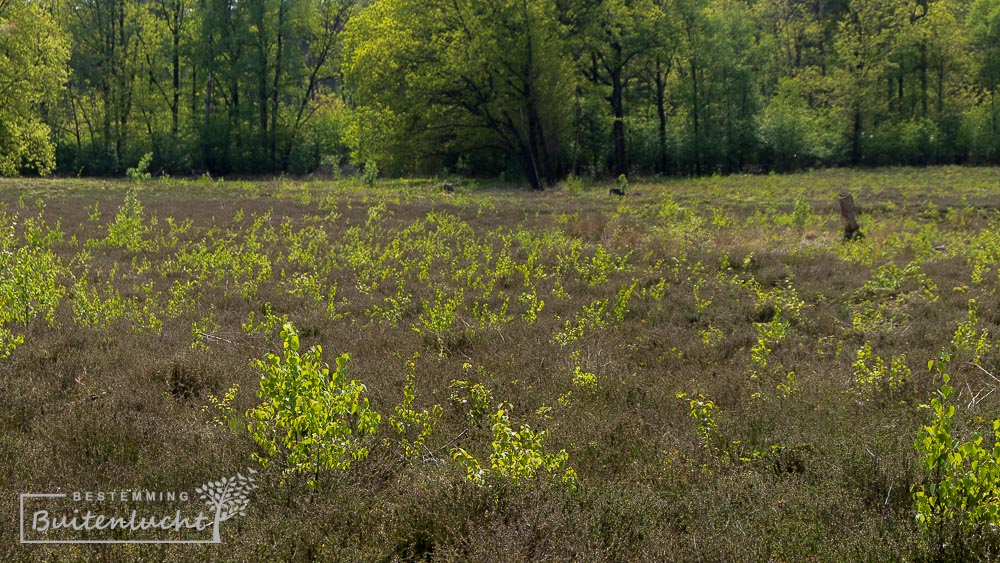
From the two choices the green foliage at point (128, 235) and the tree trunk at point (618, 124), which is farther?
the tree trunk at point (618, 124)

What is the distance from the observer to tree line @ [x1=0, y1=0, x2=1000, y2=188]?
110ft

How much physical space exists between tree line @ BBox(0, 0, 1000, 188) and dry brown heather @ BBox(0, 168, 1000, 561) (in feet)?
65.5

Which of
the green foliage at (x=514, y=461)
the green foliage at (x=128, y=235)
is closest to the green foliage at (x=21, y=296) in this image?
the green foliage at (x=514, y=461)

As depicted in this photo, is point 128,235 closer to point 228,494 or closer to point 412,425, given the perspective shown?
point 412,425

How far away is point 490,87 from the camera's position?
3319cm

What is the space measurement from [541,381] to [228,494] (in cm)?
297

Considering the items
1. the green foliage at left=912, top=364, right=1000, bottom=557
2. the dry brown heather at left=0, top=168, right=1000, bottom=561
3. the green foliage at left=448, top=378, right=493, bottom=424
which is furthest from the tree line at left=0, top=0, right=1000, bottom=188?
the green foliage at left=912, top=364, right=1000, bottom=557

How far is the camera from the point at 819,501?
12.0ft

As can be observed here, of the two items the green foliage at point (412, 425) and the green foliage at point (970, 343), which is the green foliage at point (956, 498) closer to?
the green foliage at point (412, 425)

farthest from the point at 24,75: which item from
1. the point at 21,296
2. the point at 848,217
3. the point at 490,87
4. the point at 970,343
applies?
the point at 970,343

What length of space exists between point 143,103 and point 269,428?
51503 millimetres

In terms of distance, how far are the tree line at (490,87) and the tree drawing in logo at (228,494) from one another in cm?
2890

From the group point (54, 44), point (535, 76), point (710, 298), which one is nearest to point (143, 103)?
point (54, 44)

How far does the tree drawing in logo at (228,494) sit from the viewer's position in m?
3.57
